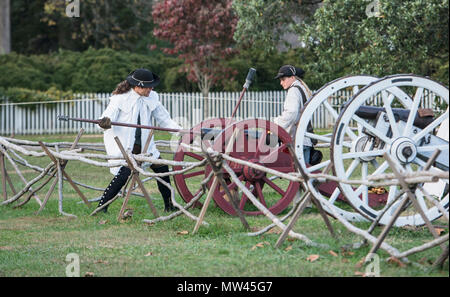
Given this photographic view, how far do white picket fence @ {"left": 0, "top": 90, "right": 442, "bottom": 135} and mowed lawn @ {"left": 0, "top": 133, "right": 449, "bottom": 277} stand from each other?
14.8 meters

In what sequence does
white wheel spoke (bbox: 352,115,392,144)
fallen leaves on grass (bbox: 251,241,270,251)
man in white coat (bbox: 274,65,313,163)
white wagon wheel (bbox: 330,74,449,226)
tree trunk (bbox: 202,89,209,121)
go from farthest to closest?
tree trunk (bbox: 202,89,209,121) → man in white coat (bbox: 274,65,313,163) → white wheel spoke (bbox: 352,115,392,144) → white wagon wheel (bbox: 330,74,449,226) → fallen leaves on grass (bbox: 251,241,270,251)

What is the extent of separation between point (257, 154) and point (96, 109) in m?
16.2

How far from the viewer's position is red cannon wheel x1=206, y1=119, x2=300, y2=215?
8555mm

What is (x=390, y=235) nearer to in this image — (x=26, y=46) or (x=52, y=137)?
(x=52, y=137)

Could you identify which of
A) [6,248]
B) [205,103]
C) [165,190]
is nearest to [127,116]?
[165,190]

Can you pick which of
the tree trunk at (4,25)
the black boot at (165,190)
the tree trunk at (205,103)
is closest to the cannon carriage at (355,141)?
the black boot at (165,190)

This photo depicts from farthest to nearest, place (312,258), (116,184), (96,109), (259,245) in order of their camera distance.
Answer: (96,109) < (116,184) < (259,245) < (312,258)

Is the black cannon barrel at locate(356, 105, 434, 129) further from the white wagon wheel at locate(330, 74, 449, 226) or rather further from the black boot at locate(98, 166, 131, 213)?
the black boot at locate(98, 166, 131, 213)

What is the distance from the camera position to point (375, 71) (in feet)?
51.7

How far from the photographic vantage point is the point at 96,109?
24219 mm

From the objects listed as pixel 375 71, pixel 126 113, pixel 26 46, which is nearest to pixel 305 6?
pixel 375 71

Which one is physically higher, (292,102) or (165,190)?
(292,102)

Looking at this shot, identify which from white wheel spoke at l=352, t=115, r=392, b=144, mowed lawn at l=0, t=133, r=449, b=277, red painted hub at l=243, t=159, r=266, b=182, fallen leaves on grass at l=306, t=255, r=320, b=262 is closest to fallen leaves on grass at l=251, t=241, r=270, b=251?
mowed lawn at l=0, t=133, r=449, b=277

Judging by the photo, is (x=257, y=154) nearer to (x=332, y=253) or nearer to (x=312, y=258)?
(x=332, y=253)
